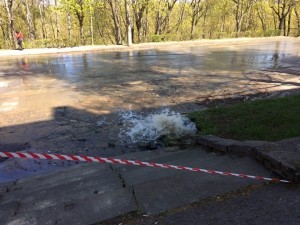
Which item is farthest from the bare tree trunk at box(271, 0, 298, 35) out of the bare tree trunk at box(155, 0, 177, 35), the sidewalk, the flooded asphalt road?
the sidewalk

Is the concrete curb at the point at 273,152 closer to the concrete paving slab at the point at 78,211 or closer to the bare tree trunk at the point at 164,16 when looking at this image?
the concrete paving slab at the point at 78,211

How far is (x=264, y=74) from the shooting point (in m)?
14.7

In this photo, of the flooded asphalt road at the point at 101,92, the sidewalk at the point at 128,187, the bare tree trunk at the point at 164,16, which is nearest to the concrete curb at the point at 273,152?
the sidewalk at the point at 128,187

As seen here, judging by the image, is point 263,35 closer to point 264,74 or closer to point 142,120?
point 264,74

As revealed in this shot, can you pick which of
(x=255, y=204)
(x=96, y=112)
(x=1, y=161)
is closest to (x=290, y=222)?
(x=255, y=204)

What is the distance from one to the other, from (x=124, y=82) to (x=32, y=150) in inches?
278

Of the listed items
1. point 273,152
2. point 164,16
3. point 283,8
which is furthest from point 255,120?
point 283,8

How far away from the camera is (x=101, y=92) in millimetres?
11773

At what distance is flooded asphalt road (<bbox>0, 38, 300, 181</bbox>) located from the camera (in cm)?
765

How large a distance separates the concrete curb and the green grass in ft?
2.72

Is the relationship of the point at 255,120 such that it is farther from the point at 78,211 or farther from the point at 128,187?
the point at 78,211

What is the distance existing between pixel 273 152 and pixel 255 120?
259 centimetres

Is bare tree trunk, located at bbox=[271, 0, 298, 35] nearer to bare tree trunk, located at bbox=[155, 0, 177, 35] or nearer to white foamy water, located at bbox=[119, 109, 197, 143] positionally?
bare tree trunk, located at bbox=[155, 0, 177, 35]

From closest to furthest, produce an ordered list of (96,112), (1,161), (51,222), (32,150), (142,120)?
(51,222)
(1,161)
(32,150)
(142,120)
(96,112)
